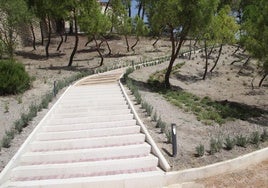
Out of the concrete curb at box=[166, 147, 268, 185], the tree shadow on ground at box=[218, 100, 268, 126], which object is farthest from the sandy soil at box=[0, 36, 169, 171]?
the tree shadow on ground at box=[218, 100, 268, 126]

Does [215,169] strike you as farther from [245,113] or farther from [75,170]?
[245,113]

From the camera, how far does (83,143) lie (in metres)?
9.81

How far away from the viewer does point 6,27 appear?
25.7m

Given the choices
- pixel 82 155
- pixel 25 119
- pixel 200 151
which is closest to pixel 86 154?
pixel 82 155

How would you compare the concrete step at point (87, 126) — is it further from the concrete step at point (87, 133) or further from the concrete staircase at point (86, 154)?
the concrete step at point (87, 133)

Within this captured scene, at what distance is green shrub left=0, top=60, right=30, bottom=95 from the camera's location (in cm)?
1638

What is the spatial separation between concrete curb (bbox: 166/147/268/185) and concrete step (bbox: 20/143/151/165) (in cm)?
134

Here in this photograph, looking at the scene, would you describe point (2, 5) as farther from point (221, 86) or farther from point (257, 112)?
point (257, 112)

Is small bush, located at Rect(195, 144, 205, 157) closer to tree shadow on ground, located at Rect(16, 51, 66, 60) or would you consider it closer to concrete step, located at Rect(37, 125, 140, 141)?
concrete step, located at Rect(37, 125, 140, 141)

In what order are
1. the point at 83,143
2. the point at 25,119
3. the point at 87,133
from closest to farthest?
the point at 83,143, the point at 87,133, the point at 25,119

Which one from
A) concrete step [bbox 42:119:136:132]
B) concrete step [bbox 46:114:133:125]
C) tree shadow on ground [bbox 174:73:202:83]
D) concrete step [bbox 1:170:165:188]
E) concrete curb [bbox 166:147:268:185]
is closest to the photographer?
concrete step [bbox 1:170:165:188]

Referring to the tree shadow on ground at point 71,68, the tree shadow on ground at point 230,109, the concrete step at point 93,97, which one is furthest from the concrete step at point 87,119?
the tree shadow on ground at point 71,68

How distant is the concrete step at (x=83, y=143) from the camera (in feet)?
32.0

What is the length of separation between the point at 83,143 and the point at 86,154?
79cm
